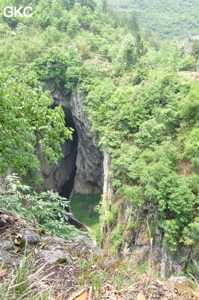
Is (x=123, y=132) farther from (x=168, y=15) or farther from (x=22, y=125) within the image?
(x=168, y=15)

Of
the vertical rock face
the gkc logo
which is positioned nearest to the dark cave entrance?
the vertical rock face

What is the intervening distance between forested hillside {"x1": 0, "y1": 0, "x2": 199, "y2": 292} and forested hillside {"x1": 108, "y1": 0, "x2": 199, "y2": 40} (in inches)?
3496

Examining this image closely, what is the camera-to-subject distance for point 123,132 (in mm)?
14305

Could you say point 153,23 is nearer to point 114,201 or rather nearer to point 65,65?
point 65,65

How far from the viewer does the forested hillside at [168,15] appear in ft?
333

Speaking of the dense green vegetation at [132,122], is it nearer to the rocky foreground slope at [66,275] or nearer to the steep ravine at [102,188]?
the steep ravine at [102,188]

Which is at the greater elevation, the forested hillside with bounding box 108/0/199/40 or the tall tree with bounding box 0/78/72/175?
the forested hillside with bounding box 108/0/199/40

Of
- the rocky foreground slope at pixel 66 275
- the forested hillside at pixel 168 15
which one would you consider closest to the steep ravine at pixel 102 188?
the rocky foreground slope at pixel 66 275

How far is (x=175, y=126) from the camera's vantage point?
12.4 m

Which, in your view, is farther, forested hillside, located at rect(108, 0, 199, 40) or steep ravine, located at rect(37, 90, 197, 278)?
forested hillside, located at rect(108, 0, 199, 40)

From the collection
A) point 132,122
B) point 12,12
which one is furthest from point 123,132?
point 12,12

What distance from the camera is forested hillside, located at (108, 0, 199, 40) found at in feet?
333

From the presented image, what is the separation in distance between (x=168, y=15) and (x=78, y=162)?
117755mm

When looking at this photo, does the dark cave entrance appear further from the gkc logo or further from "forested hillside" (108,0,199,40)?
"forested hillside" (108,0,199,40)
